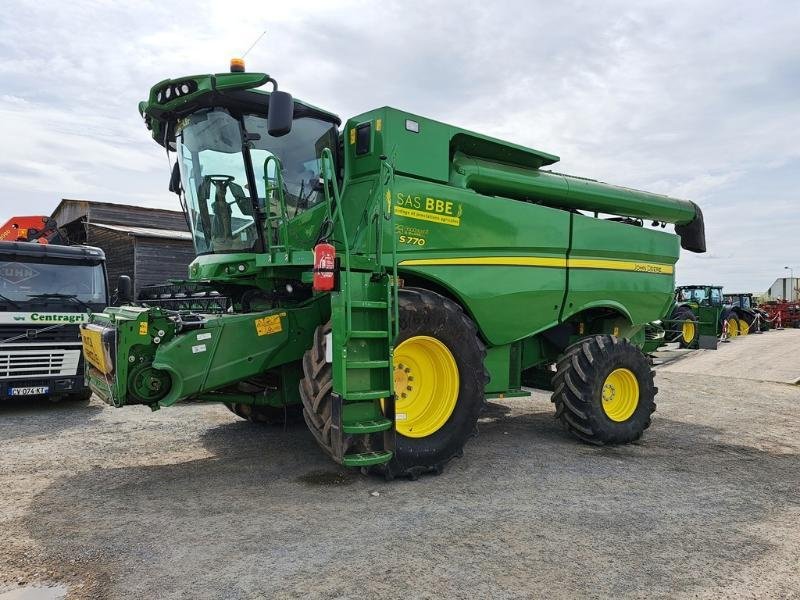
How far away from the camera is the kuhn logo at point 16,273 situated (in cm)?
778

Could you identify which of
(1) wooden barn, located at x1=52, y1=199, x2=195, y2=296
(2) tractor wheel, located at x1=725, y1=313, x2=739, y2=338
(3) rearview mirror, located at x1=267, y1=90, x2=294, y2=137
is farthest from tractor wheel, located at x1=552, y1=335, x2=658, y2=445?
(2) tractor wheel, located at x1=725, y1=313, x2=739, y2=338

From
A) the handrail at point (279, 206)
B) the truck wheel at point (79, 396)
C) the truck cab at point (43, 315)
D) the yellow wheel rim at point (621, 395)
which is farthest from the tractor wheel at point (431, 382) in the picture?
the truck wheel at point (79, 396)

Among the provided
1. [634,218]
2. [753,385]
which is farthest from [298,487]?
[753,385]

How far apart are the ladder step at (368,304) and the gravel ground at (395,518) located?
1.32 meters

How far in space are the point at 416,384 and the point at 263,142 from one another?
2313 mm

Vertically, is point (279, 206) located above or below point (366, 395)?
above

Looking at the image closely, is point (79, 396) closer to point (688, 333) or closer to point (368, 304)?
point (368, 304)

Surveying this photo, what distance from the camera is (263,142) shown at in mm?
4871

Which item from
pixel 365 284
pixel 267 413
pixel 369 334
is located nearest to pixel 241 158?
pixel 365 284

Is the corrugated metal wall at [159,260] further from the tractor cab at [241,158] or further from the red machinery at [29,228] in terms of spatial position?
the tractor cab at [241,158]

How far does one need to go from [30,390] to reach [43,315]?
0.96 metres

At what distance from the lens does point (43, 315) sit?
7.75 meters

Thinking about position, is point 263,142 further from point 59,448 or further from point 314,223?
point 59,448

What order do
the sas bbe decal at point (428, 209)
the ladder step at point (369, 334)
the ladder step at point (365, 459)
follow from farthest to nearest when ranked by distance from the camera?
the sas bbe decal at point (428, 209) → the ladder step at point (369, 334) → the ladder step at point (365, 459)
